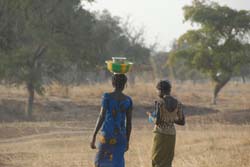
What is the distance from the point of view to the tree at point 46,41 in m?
24.8

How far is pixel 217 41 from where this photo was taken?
36.7 metres

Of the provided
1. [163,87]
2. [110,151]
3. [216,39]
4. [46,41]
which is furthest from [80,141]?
[216,39]

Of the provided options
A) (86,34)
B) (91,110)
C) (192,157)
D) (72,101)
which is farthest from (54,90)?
(192,157)

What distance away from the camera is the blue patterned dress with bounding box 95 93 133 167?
7383 mm

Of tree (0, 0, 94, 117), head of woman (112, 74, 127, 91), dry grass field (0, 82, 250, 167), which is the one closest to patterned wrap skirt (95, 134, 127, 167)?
head of woman (112, 74, 127, 91)

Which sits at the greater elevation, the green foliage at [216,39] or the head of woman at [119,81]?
the green foliage at [216,39]

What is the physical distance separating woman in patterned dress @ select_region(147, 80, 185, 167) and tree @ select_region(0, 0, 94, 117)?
15534mm

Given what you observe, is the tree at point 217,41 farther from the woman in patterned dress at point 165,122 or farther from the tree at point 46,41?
the woman in patterned dress at point 165,122

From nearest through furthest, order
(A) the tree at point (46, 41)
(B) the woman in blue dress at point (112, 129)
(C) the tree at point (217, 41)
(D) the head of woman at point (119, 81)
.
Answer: (B) the woman in blue dress at point (112, 129) < (D) the head of woman at point (119, 81) < (A) the tree at point (46, 41) < (C) the tree at point (217, 41)

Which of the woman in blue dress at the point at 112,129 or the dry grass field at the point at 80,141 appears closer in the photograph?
the woman in blue dress at the point at 112,129

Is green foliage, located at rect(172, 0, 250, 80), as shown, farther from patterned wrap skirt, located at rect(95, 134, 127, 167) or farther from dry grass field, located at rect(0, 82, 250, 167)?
patterned wrap skirt, located at rect(95, 134, 127, 167)

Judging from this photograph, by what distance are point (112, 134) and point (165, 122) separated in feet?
4.10

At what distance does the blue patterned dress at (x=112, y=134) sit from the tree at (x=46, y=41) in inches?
644

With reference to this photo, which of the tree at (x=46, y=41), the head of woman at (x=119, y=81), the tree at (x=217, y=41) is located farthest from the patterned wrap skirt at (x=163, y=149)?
the tree at (x=217, y=41)
